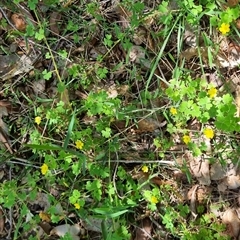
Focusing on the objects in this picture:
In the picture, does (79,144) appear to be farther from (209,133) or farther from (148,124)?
(209,133)

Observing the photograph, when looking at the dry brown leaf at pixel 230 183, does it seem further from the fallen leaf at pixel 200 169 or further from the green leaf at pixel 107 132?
the green leaf at pixel 107 132

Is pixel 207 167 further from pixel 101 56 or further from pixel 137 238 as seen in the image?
pixel 101 56

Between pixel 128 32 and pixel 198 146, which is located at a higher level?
pixel 128 32

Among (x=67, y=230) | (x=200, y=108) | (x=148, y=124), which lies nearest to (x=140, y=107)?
(x=148, y=124)

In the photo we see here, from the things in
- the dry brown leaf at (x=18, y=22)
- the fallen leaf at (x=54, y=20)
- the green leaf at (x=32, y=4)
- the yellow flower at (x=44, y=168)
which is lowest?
the yellow flower at (x=44, y=168)

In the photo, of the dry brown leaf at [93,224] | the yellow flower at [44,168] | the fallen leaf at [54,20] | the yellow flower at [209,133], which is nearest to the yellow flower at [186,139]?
the yellow flower at [209,133]

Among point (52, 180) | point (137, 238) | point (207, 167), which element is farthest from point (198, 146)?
point (52, 180)

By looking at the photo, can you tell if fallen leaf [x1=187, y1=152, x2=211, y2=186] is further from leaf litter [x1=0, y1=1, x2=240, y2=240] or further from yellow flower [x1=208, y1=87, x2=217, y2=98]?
yellow flower [x1=208, y1=87, x2=217, y2=98]
